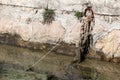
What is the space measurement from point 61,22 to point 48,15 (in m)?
0.37

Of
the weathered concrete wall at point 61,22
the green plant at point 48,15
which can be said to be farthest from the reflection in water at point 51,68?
the green plant at point 48,15

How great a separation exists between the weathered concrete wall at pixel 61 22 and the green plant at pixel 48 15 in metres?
0.09

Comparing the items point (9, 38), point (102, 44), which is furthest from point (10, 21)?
point (102, 44)

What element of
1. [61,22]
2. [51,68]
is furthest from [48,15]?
[51,68]

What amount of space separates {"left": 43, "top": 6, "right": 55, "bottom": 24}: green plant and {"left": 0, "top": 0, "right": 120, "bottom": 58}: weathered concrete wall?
3.6 inches

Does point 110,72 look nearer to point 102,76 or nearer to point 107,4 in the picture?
point 102,76

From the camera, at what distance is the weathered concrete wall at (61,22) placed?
319 inches

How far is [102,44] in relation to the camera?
324 inches

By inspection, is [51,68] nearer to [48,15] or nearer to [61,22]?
[61,22]

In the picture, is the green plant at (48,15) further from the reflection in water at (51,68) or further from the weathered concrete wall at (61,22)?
Answer: the reflection in water at (51,68)

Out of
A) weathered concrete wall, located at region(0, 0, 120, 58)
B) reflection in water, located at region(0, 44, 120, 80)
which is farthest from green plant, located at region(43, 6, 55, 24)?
reflection in water, located at region(0, 44, 120, 80)

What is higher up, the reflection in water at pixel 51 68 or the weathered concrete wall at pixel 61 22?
the weathered concrete wall at pixel 61 22

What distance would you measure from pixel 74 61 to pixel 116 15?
4.76 feet

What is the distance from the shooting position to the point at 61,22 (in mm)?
8516
